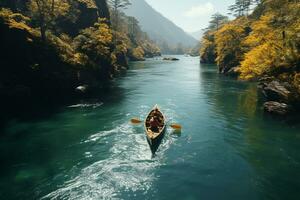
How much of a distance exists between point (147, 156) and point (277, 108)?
18.0 m

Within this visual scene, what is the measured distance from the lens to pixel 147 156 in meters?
21.3

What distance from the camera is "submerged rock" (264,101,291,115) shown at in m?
30.5

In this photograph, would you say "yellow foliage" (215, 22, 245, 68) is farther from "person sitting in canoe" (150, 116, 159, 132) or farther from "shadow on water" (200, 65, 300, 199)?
"person sitting in canoe" (150, 116, 159, 132)

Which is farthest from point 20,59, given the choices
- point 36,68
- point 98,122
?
point 98,122

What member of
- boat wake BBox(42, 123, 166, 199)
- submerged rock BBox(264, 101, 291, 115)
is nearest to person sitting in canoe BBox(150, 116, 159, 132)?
boat wake BBox(42, 123, 166, 199)

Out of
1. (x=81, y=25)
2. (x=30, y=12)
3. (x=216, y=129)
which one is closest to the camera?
(x=216, y=129)

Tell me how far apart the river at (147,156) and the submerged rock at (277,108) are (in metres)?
1.07

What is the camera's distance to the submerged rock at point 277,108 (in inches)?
1200

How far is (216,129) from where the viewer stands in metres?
28.0

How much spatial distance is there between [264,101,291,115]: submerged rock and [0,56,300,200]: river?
1.07 meters

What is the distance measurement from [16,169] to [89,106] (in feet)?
59.5

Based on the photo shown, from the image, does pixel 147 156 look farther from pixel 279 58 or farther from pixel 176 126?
pixel 279 58

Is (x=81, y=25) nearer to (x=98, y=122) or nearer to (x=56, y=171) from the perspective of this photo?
(x=98, y=122)

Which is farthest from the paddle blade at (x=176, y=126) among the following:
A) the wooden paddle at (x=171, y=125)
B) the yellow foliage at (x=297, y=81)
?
the yellow foliage at (x=297, y=81)
